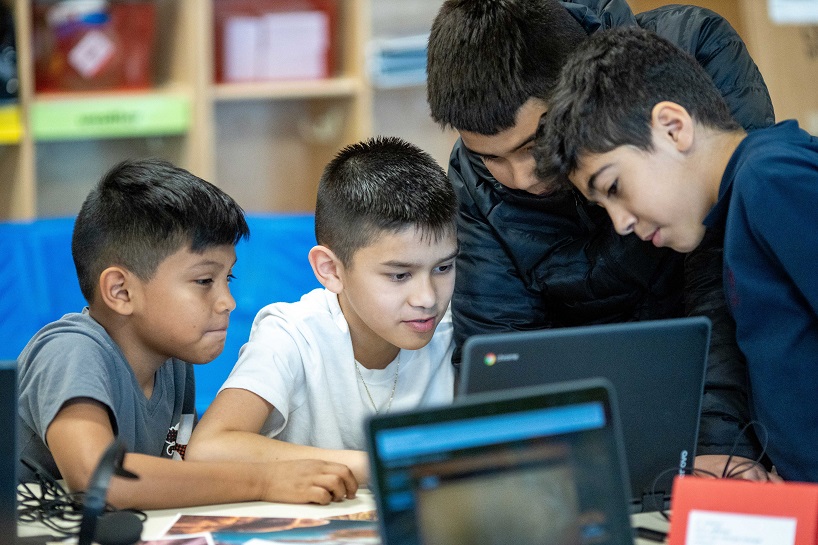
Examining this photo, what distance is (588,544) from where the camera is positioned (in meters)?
0.89

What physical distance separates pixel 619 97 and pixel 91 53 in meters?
2.26

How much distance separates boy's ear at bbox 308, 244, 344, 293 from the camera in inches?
64.4

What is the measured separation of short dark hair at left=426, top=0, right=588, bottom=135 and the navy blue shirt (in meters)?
0.33

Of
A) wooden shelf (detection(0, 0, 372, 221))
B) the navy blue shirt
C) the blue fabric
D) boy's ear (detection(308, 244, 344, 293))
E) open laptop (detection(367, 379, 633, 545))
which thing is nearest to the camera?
open laptop (detection(367, 379, 633, 545))

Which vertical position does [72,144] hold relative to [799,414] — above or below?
above

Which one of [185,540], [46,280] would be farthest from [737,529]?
[46,280]

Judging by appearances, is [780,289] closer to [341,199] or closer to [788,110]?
[341,199]

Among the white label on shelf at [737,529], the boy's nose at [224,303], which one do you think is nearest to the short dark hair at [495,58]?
the boy's nose at [224,303]

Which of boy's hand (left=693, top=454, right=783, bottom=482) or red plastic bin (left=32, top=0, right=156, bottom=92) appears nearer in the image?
boy's hand (left=693, top=454, right=783, bottom=482)

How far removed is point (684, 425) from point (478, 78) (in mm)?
590

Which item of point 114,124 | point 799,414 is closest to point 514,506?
point 799,414

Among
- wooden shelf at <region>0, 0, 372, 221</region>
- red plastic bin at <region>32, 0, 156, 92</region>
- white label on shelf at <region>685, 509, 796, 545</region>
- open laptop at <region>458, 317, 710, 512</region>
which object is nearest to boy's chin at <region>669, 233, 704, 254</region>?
open laptop at <region>458, 317, 710, 512</region>

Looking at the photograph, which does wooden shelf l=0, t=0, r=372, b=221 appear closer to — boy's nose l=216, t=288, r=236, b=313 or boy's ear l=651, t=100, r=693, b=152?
boy's nose l=216, t=288, r=236, b=313

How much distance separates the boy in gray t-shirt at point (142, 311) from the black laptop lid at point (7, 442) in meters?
0.32
